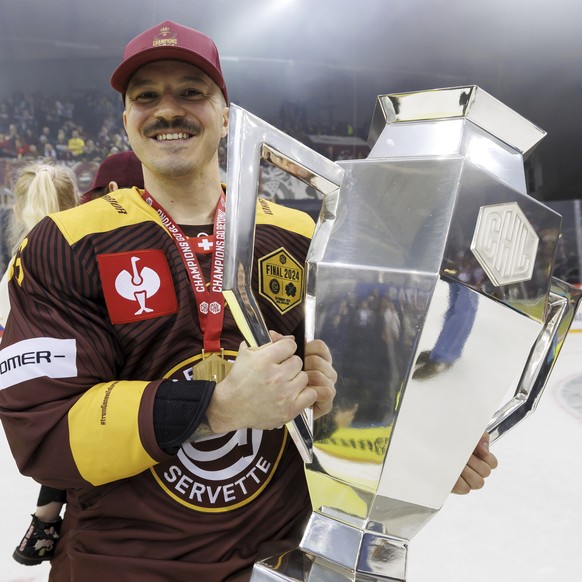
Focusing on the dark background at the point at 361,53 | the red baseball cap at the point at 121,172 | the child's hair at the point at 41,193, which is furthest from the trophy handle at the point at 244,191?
the dark background at the point at 361,53

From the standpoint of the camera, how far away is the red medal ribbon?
631 millimetres

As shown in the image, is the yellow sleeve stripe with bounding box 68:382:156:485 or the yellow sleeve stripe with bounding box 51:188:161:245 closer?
the yellow sleeve stripe with bounding box 68:382:156:485

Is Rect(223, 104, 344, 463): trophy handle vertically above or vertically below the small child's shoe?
above

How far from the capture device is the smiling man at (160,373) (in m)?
0.53

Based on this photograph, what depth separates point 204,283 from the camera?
0.66 meters

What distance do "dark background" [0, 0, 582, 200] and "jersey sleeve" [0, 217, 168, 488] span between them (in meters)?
6.09

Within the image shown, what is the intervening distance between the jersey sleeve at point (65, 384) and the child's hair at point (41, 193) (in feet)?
3.52

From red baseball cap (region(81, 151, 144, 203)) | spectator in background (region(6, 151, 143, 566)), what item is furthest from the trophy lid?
red baseball cap (region(81, 151, 144, 203))

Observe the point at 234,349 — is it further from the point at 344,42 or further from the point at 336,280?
the point at 344,42

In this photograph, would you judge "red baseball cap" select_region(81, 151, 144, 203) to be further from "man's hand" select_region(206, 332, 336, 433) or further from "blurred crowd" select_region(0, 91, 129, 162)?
"blurred crowd" select_region(0, 91, 129, 162)

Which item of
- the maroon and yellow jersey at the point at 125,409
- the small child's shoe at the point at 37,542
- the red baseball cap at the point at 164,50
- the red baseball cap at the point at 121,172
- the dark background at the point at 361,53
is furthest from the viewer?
the dark background at the point at 361,53

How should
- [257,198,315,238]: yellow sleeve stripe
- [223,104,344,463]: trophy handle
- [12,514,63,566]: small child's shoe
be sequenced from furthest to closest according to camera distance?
[12,514,63,566]: small child's shoe < [257,198,315,238]: yellow sleeve stripe < [223,104,344,463]: trophy handle

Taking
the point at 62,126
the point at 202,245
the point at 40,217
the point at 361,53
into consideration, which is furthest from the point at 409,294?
the point at 361,53

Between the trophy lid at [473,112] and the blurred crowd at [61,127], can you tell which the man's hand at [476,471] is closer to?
the trophy lid at [473,112]
